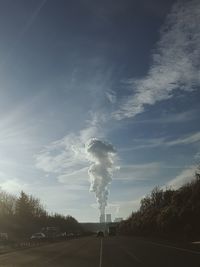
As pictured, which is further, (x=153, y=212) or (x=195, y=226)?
(x=153, y=212)

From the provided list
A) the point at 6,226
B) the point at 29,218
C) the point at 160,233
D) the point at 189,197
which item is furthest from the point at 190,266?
the point at 29,218

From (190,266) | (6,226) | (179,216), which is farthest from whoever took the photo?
(6,226)

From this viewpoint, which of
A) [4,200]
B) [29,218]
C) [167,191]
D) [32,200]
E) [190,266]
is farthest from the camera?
[32,200]

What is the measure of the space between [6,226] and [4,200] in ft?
131

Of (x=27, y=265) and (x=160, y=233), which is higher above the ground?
(x=160, y=233)

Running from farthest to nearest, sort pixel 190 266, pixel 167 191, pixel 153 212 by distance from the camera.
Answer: pixel 167 191 → pixel 153 212 → pixel 190 266

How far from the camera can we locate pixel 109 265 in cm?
2389

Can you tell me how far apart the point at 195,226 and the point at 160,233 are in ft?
67.8

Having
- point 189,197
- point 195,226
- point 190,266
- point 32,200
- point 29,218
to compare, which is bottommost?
point 190,266

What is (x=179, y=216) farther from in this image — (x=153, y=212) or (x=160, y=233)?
(x=153, y=212)

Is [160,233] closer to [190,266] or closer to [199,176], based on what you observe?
[199,176]

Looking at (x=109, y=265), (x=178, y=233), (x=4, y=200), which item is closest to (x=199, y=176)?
(x=178, y=233)

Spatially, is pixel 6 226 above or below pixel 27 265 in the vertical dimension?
above

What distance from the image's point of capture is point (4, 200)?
150 metres
